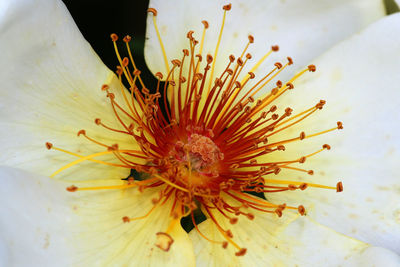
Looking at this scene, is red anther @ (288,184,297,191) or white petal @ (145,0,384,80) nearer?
red anther @ (288,184,297,191)

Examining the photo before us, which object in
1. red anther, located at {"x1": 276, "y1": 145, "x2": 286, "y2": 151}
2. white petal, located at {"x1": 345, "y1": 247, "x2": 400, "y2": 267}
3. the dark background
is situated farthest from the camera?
the dark background

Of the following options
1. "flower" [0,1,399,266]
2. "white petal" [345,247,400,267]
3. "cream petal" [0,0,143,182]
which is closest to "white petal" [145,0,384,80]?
"flower" [0,1,399,266]

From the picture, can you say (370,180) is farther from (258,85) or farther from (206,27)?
(206,27)

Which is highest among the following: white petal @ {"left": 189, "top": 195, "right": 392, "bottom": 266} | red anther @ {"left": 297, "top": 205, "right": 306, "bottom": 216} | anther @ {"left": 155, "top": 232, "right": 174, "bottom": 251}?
anther @ {"left": 155, "top": 232, "right": 174, "bottom": 251}

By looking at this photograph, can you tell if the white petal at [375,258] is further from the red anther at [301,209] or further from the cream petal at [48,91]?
the cream petal at [48,91]

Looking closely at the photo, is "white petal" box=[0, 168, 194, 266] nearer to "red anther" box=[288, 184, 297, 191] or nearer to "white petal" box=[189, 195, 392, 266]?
"white petal" box=[189, 195, 392, 266]

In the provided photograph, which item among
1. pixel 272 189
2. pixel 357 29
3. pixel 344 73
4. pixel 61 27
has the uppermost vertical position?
pixel 61 27

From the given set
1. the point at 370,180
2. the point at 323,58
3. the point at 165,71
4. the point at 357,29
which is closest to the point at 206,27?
the point at 165,71
